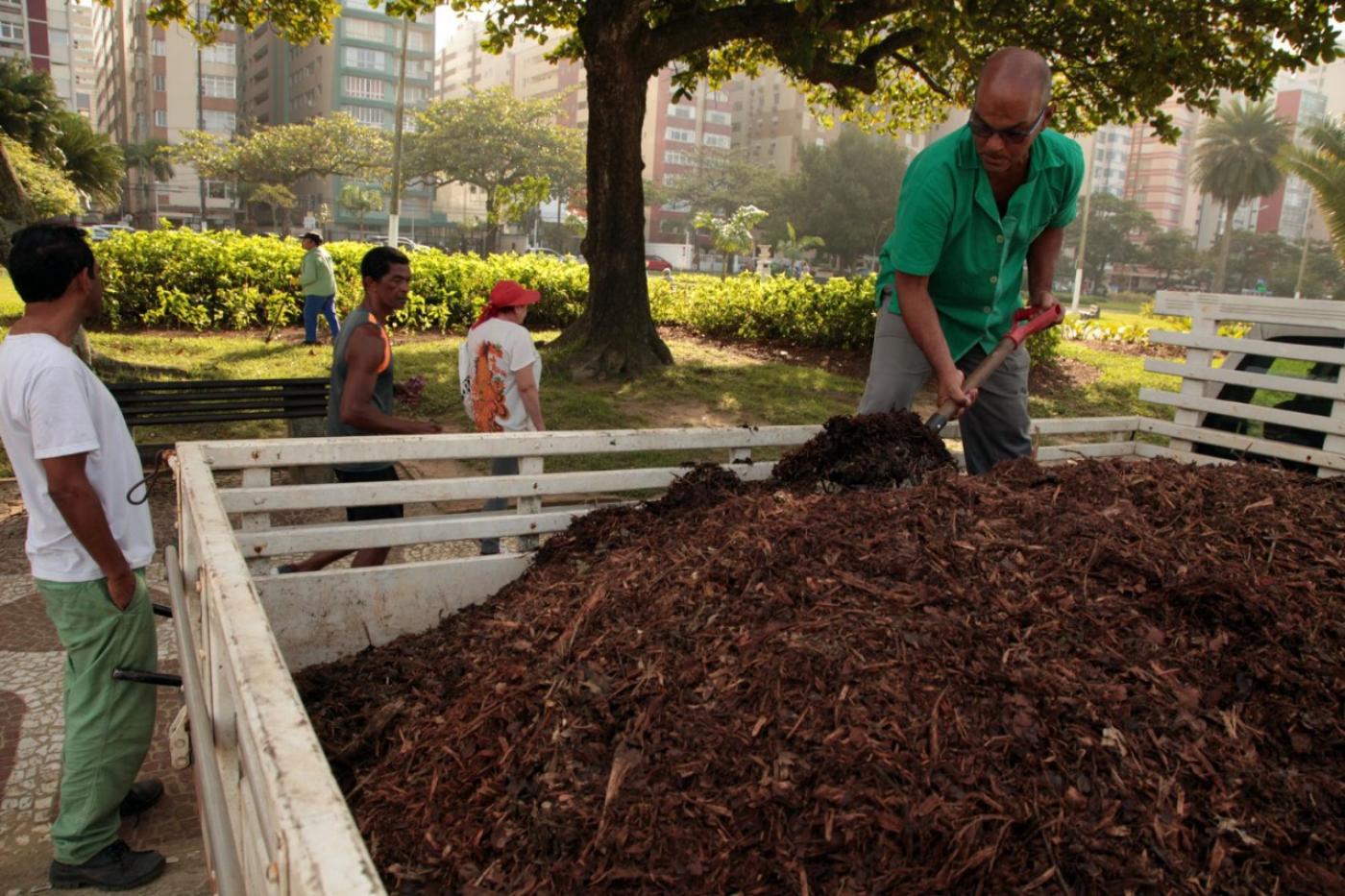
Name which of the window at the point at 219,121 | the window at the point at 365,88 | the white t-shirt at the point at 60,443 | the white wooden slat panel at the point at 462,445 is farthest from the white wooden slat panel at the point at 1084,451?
the window at the point at 219,121

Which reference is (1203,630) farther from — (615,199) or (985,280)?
(615,199)

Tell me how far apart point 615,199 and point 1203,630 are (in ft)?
32.0

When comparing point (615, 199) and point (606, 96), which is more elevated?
point (606, 96)

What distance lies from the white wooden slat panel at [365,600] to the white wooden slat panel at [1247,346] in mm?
2824

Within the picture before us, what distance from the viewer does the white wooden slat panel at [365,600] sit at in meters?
2.67

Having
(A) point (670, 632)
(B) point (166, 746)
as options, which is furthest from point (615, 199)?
(A) point (670, 632)

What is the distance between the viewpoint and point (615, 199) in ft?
36.7

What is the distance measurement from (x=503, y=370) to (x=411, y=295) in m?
A: 10.1

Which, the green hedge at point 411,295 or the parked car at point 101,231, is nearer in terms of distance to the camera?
the green hedge at point 411,295

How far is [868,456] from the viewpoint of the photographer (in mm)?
3146

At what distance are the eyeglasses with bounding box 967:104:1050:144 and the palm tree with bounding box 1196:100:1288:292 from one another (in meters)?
78.5

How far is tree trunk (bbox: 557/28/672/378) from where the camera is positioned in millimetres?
10594

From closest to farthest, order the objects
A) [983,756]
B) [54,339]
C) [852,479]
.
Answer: [983,756] < [54,339] < [852,479]

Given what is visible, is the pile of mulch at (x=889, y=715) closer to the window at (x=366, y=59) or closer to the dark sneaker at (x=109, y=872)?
the dark sneaker at (x=109, y=872)
